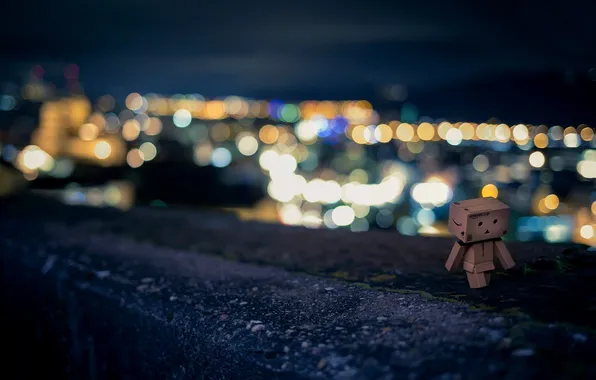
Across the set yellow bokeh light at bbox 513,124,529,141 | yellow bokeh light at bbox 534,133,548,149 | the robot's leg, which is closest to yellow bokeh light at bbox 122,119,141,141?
yellow bokeh light at bbox 513,124,529,141

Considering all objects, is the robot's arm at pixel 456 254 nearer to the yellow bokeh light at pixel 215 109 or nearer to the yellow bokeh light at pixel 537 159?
the yellow bokeh light at pixel 537 159

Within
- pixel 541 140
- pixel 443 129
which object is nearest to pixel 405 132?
pixel 443 129

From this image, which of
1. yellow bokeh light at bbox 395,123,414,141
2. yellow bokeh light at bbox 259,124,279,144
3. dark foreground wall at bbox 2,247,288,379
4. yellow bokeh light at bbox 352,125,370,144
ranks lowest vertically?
dark foreground wall at bbox 2,247,288,379

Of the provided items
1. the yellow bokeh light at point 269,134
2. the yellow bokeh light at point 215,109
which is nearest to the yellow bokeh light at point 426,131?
the yellow bokeh light at point 269,134

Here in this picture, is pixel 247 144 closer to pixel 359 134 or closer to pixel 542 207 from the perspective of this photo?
pixel 359 134

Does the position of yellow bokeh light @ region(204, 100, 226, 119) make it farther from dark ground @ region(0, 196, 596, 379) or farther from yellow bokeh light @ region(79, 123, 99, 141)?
dark ground @ region(0, 196, 596, 379)

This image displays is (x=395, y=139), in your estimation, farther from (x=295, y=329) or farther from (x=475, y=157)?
(x=295, y=329)
